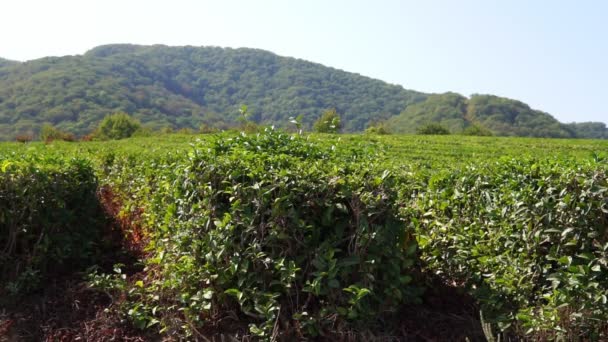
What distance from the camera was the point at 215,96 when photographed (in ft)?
429

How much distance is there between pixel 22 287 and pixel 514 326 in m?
3.89

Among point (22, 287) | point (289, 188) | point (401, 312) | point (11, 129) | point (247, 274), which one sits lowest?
point (11, 129)

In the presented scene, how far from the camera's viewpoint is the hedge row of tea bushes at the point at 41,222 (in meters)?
4.38

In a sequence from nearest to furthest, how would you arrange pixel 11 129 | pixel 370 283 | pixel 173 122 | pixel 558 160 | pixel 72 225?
pixel 370 283
pixel 558 160
pixel 72 225
pixel 11 129
pixel 173 122

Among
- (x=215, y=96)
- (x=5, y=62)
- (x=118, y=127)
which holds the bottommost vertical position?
(x=118, y=127)

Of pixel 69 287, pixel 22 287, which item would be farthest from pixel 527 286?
pixel 22 287

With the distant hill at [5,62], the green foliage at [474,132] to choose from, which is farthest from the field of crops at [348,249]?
the distant hill at [5,62]

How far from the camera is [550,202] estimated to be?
3.44 meters

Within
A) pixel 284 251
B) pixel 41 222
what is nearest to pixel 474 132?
pixel 41 222

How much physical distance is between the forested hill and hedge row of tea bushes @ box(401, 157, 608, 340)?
2633 inches

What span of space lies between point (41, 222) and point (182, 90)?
432 ft

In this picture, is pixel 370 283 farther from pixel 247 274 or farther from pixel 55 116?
pixel 55 116

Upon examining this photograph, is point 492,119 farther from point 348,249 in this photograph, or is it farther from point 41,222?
point 348,249

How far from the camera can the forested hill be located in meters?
87.8
